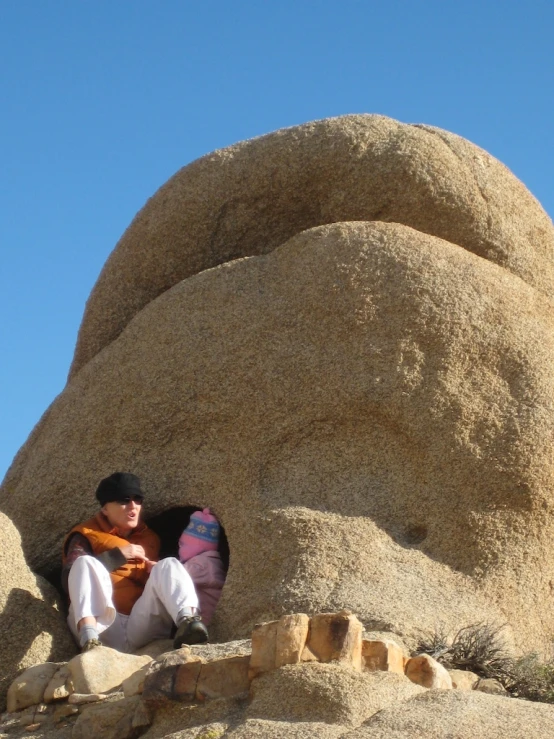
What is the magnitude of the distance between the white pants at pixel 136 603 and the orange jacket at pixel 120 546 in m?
0.15

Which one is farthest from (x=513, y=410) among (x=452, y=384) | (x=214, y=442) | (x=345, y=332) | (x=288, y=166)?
(x=288, y=166)

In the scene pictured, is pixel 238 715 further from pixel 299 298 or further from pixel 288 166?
pixel 288 166

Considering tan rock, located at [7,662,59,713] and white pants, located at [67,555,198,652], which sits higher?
white pants, located at [67,555,198,652]

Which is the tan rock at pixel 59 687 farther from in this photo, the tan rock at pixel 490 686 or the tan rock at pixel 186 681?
the tan rock at pixel 490 686

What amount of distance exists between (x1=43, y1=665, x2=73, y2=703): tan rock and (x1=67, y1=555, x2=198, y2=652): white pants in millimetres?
388

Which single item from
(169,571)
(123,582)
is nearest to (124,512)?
(123,582)

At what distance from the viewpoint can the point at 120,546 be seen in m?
6.89

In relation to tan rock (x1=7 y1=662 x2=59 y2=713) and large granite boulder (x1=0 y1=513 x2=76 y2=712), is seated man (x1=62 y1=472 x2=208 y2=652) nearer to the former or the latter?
large granite boulder (x1=0 y1=513 x2=76 y2=712)

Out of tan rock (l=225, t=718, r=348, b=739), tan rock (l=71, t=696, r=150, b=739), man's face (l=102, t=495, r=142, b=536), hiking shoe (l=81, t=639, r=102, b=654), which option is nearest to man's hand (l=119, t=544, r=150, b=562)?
man's face (l=102, t=495, r=142, b=536)

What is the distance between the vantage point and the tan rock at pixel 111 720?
5.46m

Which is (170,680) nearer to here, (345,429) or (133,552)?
(133,552)

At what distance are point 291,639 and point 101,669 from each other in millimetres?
1060

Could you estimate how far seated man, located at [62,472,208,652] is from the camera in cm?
633

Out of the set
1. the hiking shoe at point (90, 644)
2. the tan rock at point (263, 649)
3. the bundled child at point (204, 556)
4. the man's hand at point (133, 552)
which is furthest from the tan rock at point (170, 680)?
the bundled child at point (204, 556)
